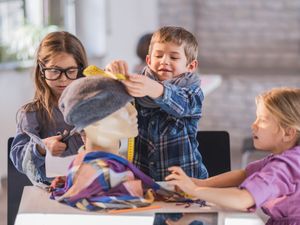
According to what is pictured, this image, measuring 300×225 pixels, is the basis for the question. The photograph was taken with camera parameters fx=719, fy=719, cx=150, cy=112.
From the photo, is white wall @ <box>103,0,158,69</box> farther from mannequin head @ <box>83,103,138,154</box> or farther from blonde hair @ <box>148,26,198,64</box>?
mannequin head @ <box>83,103,138,154</box>

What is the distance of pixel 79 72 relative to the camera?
78.5 inches

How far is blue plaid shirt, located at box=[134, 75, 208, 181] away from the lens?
180cm

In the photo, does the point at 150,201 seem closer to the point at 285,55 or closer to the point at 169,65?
the point at 169,65

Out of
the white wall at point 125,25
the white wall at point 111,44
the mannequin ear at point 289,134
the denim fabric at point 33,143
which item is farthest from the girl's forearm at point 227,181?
the white wall at point 125,25

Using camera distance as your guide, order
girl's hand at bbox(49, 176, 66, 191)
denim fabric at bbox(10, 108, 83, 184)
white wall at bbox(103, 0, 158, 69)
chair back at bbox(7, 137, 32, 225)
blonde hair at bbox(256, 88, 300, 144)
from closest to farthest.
Result: blonde hair at bbox(256, 88, 300, 144), girl's hand at bbox(49, 176, 66, 191), denim fabric at bbox(10, 108, 83, 184), chair back at bbox(7, 137, 32, 225), white wall at bbox(103, 0, 158, 69)

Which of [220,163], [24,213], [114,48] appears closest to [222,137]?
[220,163]

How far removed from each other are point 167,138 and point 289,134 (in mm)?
345

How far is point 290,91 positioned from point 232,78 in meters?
3.94

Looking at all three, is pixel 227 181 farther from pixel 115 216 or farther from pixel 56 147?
pixel 56 147

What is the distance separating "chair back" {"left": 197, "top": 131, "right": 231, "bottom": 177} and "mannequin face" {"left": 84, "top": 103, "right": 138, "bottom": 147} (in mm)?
721

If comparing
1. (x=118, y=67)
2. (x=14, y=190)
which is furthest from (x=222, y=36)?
(x=118, y=67)

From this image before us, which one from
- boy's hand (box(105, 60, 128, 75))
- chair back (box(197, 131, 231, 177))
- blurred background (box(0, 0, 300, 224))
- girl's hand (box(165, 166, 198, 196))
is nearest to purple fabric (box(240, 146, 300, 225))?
girl's hand (box(165, 166, 198, 196))

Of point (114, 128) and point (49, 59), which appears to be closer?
point (114, 128)

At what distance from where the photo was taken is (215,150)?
223 centimetres
